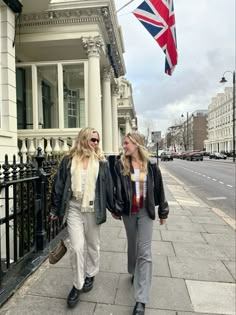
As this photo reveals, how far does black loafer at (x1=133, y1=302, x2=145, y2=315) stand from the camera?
2.95 meters

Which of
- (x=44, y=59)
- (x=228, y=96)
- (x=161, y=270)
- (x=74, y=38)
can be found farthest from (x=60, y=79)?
(x=228, y=96)

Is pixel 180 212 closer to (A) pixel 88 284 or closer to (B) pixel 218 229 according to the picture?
(B) pixel 218 229

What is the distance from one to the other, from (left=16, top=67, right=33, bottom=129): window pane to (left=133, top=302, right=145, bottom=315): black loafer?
8793 millimetres

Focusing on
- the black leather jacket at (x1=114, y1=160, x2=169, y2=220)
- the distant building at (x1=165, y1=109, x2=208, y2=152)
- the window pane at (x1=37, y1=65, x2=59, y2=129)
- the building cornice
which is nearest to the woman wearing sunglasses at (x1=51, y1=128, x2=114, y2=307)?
the black leather jacket at (x1=114, y1=160, x2=169, y2=220)

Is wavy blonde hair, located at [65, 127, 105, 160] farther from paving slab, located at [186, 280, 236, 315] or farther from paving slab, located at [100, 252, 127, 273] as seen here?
paving slab, located at [186, 280, 236, 315]

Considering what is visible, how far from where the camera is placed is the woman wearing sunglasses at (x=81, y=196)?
316 centimetres

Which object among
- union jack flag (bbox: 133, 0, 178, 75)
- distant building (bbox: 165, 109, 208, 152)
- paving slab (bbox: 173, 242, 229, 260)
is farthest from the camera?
distant building (bbox: 165, 109, 208, 152)

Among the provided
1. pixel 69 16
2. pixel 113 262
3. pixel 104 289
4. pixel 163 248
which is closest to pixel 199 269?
pixel 163 248

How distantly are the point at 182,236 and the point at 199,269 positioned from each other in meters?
1.74

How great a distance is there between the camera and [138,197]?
3123 mm

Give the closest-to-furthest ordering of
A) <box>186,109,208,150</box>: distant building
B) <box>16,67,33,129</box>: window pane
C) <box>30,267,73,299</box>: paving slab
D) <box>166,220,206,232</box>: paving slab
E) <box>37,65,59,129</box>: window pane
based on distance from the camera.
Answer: <box>30,267,73,299</box>: paving slab < <box>166,220,206,232</box>: paving slab < <box>16,67,33,129</box>: window pane < <box>37,65,59,129</box>: window pane < <box>186,109,208,150</box>: distant building

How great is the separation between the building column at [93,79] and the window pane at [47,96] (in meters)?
1.35

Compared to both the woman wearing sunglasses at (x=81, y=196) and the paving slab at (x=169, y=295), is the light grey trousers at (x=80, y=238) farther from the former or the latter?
the paving slab at (x=169, y=295)

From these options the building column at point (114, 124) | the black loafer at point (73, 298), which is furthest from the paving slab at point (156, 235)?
the building column at point (114, 124)
